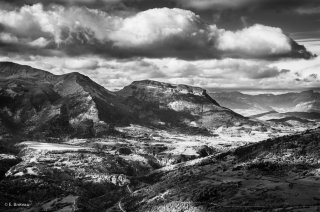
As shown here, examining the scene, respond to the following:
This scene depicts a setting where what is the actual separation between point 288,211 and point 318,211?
14.7 metres

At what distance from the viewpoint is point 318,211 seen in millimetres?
190750

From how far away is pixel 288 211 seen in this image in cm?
19950
